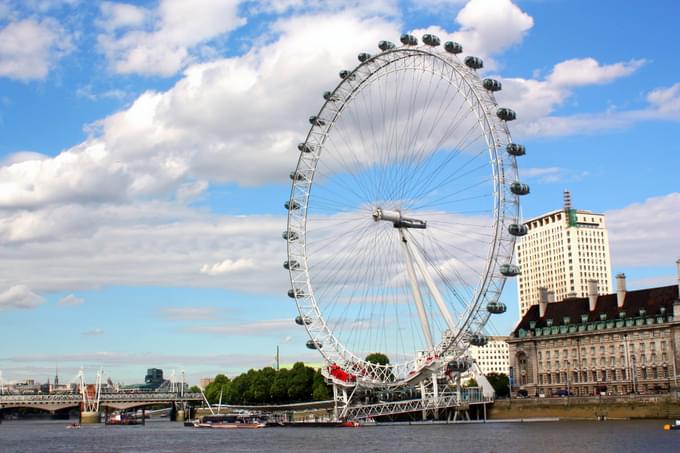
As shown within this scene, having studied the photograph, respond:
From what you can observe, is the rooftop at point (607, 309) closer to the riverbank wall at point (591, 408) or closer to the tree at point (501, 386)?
the riverbank wall at point (591, 408)

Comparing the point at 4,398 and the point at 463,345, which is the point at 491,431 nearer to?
the point at 463,345

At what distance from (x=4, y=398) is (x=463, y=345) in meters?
122

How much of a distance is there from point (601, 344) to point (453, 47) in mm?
52734

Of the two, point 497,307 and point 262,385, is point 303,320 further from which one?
point 262,385

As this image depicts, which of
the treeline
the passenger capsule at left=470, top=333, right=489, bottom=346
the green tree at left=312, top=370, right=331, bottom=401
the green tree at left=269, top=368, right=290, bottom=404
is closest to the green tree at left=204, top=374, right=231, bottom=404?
the treeline

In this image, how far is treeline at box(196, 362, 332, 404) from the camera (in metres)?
148

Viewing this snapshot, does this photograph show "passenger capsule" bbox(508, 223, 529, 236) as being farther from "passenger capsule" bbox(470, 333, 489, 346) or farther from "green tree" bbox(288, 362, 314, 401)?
"green tree" bbox(288, 362, 314, 401)

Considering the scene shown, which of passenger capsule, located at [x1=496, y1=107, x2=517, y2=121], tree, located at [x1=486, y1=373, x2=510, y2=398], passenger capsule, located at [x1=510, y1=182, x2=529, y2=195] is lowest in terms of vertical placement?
tree, located at [x1=486, y1=373, x2=510, y2=398]

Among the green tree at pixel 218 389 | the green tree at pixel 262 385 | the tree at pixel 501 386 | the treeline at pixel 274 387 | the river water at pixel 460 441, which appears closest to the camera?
the river water at pixel 460 441

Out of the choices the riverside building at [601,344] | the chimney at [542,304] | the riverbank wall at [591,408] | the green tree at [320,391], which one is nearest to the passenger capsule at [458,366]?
the riverbank wall at [591,408]

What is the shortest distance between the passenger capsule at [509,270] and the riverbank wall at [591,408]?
2497cm

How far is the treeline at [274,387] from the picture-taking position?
148375 millimetres

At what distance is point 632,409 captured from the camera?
326 feet

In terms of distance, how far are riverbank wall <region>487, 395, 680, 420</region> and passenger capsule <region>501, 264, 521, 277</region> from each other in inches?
983
